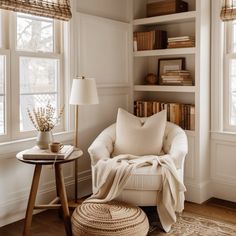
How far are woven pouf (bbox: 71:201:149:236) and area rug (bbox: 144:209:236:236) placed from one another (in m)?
0.38

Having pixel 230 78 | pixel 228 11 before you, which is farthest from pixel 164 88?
pixel 228 11

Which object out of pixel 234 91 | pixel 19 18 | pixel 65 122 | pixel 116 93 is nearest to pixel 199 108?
pixel 234 91

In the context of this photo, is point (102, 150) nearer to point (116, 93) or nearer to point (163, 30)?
point (116, 93)

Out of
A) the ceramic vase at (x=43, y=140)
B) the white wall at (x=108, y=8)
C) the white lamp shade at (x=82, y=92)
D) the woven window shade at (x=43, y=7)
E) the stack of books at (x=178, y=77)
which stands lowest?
the ceramic vase at (x=43, y=140)

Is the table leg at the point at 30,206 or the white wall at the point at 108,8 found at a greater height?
the white wall at the point at 108,8

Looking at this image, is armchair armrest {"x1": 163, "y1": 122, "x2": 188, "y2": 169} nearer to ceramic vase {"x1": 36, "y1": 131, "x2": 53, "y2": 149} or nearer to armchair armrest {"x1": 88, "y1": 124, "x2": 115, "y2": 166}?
armchair armrest {"x1": 88, "y1": 124, "x2": 115, "y2": 166}

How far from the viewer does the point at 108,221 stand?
261 cm

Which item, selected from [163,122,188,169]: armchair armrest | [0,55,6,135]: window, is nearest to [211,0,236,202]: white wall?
→ [163,122,188,169]: armchair armrest

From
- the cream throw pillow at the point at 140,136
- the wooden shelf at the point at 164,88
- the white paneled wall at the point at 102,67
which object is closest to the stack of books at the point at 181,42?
the wooden shelf at the point at 164,88

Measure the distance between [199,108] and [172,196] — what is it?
1.10 m

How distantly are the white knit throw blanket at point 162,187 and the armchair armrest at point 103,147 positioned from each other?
12 centimetres

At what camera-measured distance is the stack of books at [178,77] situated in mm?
3945

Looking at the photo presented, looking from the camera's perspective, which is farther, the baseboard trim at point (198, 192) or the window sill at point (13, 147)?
the baseboard trim at point (198, 192)

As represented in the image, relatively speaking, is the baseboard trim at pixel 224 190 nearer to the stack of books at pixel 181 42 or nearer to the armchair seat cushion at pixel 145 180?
the armchair seat cushion at pixel 145 180
